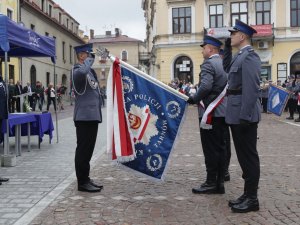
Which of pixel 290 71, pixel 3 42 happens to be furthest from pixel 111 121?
pixel 290 71

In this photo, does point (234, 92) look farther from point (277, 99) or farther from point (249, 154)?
point (277, 99)

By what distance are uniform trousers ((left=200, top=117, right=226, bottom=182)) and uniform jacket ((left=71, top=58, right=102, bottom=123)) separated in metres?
1.50

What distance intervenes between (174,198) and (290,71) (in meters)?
33.4

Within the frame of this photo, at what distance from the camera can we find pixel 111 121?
19.4ft

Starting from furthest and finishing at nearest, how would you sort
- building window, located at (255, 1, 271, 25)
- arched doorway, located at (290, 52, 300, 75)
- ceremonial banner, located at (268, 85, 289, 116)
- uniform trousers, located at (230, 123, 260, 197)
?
building window, located at (255, 1, 271, 25) < arched doorway, located at (290, 52, 300, 75) < ceremonial banner, located at (268, 85, 289, 116) < uniform trousers, located at (230, 123, 260, 197)

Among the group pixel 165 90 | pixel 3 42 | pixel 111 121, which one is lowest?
pixel 111 121

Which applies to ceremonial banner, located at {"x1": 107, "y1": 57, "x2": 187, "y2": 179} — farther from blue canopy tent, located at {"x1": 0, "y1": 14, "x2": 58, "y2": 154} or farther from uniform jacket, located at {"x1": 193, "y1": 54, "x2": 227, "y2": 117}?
blue canopy tent, located at {"x1": 0, "y1": 14, "x2": 58, "y2": 154}

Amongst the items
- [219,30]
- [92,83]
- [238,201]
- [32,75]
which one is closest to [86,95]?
[92,83]

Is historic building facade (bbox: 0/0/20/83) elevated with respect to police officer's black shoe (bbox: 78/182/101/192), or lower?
elevated

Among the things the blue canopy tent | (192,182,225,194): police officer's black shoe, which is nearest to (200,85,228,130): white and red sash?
(192,182,225,194): police officer's black shoe

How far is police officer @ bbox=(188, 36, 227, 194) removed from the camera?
577 cm

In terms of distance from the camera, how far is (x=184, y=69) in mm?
39156

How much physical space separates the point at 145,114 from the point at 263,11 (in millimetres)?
34135

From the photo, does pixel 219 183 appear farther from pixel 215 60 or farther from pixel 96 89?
pixel 96 89
